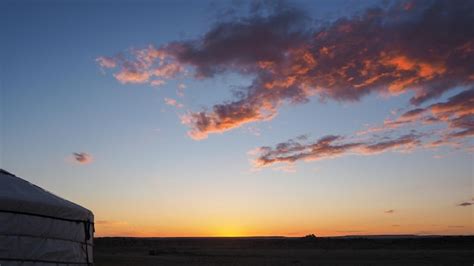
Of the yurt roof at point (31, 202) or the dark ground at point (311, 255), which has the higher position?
the yurt roof at point (31, 202)

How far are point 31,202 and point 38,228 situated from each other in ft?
1.73

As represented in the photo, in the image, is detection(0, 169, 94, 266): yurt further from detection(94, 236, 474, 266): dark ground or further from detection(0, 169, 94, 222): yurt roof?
detection(94, 236, 474, 266): dark ground

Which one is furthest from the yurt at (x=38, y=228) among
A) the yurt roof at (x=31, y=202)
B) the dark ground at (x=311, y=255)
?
the dark ground at (x=311, y=255)

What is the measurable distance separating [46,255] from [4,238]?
0.95 metres

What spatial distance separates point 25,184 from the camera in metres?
11.0

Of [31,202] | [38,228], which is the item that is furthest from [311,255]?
[31,202]

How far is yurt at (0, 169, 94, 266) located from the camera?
378 inches

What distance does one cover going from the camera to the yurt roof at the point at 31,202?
383 inches

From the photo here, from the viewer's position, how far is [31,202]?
9.99m

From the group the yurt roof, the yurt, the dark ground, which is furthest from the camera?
→ the dark ground

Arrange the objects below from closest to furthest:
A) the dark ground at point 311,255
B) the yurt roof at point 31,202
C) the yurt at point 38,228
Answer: the yurt at point 38,228 < the yurt roof at point 31,202 < the dark ground at point 311,255

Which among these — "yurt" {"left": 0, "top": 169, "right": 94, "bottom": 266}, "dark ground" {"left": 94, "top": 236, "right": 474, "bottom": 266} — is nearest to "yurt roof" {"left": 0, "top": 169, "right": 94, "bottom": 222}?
"yurt" {"left": 0, "top": 169, "right": 94, "bottom": 266}

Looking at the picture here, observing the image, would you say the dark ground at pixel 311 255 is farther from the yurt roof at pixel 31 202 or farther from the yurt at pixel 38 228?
the yurt roof at pixel 31 202

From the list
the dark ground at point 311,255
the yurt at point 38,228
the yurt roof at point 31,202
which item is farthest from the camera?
the dark ground at point 311,255
